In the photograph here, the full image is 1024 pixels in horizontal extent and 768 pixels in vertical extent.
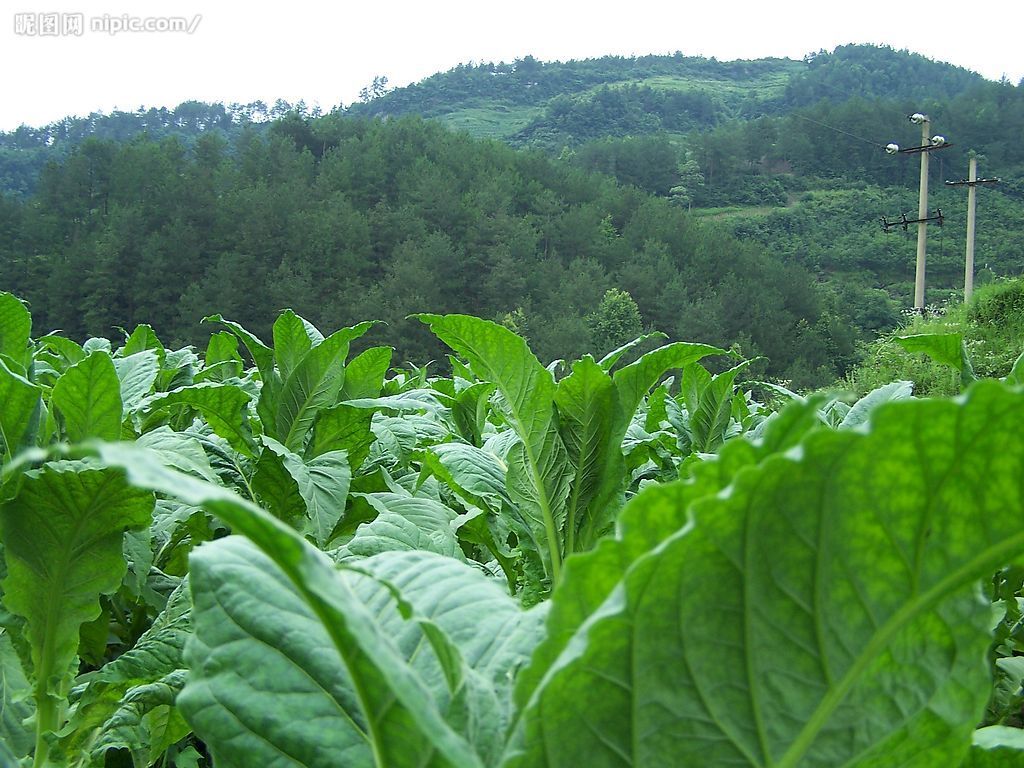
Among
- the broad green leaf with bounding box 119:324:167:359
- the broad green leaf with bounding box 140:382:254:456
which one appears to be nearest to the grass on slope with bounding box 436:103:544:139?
the broad green leaf with bounding box 119:324:167:359

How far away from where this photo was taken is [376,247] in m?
49.2

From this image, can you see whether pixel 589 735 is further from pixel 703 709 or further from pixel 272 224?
pixel 272 224

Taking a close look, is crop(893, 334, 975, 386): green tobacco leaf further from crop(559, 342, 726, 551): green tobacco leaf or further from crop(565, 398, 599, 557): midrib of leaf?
crop(565, 398, 599, 557): midrib of leaf

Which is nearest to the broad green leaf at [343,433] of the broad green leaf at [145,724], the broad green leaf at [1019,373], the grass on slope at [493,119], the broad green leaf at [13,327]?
the broad green leaf at [13,327]

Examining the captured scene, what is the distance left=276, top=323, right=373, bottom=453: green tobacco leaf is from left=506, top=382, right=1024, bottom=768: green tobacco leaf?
1.55m

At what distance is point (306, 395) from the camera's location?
1.96 metres

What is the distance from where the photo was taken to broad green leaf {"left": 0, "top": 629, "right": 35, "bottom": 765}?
1.25 meters

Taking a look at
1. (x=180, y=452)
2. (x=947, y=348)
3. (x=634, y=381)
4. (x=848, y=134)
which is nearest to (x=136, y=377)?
(x=180, y=452)

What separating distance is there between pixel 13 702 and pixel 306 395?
2.80 ft

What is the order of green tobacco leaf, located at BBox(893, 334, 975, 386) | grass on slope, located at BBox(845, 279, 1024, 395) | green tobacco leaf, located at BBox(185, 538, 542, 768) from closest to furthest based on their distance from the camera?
green tobacco leaf, located at BBox(185, 538, 542, 768) → green tobacco leaf, located at BBox(893, 334, 975, 386) → grass on slope, located at BBox(845, 279, 1024, 395)

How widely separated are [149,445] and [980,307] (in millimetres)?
22148

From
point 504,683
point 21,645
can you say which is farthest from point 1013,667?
point 21,645

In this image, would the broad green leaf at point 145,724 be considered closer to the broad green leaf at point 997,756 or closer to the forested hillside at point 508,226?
the broad green leaf at point 997,756

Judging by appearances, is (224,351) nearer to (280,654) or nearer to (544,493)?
(544,493)
